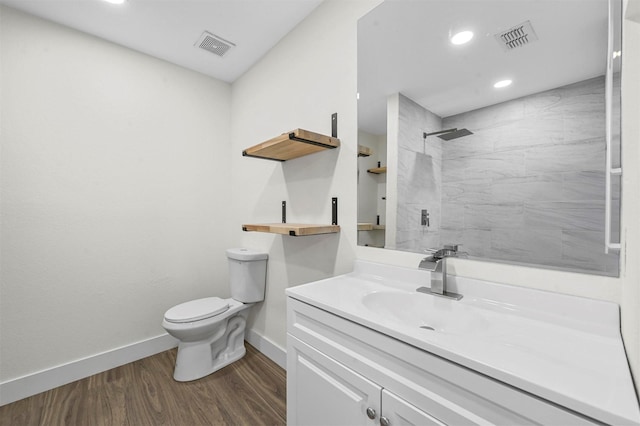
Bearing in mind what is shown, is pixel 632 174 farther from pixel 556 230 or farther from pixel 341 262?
pixel 341 262

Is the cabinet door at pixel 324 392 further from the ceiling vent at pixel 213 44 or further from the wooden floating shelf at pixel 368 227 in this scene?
the ceiling vent at pixel 213 44

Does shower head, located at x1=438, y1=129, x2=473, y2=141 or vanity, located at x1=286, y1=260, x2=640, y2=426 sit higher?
shower head, located at x1=438, y1=129, x2=473, y2=141

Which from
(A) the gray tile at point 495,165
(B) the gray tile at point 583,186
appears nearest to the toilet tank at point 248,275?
(A) the gray tile at point 495,165

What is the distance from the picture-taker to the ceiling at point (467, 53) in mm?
872

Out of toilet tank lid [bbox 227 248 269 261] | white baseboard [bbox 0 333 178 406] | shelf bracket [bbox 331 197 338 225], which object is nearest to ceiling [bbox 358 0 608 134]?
shelf bracket [bbox 331 197 338 225]

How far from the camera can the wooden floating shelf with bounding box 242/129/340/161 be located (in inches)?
56.1

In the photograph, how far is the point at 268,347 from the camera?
6.91 ft

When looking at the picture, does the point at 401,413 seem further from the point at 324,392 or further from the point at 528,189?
the point at 528,189

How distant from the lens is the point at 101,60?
6.51 ft

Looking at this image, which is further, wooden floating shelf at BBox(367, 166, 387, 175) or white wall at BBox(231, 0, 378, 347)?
white wall at BBox(231, 0, 378, 347)

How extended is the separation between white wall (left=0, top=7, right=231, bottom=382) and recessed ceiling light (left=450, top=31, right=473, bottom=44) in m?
2.10

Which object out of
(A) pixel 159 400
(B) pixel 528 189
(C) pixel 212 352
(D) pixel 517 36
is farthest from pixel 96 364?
(D) pixel 517 36

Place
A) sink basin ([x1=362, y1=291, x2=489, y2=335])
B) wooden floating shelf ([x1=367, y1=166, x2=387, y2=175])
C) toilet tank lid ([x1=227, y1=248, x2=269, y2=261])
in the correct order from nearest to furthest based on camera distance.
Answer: sink basin ([x1=362, y1=291, x2=489, y2=335]) < wooden floating shelf ([x1=367, y1=166, x2=387, y2=175]) < toilet tank lid ([x1=227, y1=248, x2=269, y2=261])

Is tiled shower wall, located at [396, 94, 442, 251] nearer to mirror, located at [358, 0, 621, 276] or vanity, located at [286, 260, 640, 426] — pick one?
mirror, located at [358, 0, 621, 276]
